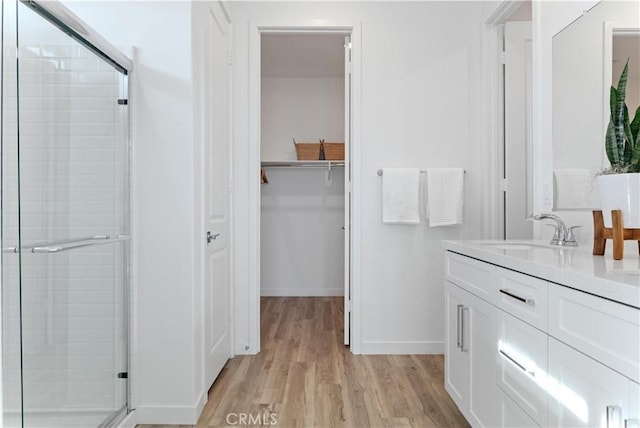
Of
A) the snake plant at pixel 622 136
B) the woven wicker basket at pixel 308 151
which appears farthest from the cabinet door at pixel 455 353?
the woven wicker basket at pixel 308 151

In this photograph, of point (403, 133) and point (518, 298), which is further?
point (403, 133)

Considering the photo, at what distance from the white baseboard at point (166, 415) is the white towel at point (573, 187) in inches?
78.0

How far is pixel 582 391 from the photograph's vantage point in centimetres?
101

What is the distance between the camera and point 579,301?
1028mm

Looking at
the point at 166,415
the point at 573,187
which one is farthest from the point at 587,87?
the point at 166,415

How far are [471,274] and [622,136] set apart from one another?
2.38ft

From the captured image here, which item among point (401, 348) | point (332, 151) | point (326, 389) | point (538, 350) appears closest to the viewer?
point (538, 350)

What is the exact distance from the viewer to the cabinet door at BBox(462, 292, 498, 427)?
1.53 meters

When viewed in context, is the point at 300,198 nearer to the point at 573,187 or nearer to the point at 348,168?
the point at 348,168

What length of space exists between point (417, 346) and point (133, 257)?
194 centimetres

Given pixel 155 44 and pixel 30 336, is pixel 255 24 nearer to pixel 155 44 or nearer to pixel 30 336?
pixel 155 44

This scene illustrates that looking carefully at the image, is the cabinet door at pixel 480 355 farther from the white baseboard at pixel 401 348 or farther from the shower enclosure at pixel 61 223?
the shower enclosure at pixel 61 223

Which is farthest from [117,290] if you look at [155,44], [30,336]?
[155,44]

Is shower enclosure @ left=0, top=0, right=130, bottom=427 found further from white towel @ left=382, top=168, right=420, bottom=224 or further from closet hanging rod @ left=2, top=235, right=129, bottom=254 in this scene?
white towel @ left=382, top=168, right=420, bottom=224
